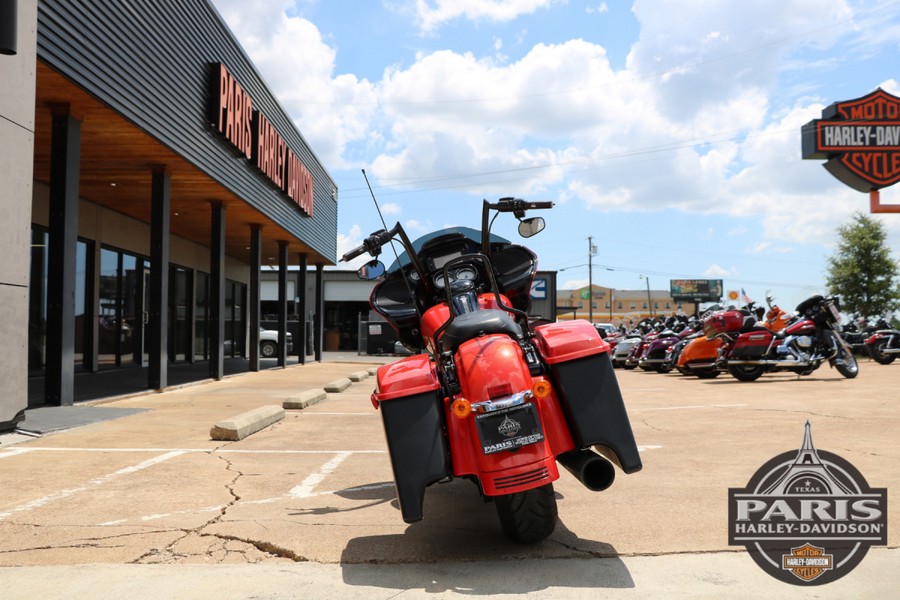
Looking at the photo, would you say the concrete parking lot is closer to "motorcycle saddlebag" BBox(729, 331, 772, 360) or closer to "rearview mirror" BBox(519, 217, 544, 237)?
"rearview mirror" BBox(519, 217, 544, 237)

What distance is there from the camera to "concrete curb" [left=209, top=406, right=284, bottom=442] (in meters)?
7.56

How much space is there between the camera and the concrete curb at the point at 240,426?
7559mm

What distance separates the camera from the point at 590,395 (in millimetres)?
3461

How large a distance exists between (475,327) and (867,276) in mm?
48911

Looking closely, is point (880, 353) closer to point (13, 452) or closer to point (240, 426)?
point (240, 426)

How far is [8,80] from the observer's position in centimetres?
761

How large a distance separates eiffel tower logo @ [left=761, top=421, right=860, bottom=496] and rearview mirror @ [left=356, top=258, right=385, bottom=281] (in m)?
2.70

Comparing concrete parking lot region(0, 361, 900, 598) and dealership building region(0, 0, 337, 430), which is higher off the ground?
dealership building region(0, 0, 337, 430)

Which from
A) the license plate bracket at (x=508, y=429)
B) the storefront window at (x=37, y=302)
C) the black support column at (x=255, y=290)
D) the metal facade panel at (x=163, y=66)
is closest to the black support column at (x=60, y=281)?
the metal facade panel at (x=163, y=66)

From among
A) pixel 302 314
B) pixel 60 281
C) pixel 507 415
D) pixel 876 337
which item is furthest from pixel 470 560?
pixel 302 314

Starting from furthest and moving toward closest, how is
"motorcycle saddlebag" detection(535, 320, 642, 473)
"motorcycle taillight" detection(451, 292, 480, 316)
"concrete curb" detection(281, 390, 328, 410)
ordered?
"concrete curb" detection(281, 390, 328, 410), "motorcycle taillight" detection(451, 292, 480, 316), "motorcycle saddlebag" detection(535, 320, 642, 473)

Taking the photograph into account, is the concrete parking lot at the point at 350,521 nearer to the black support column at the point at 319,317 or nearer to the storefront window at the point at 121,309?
the storefront window at the point at 121,309

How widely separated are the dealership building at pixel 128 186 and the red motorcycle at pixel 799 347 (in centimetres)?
1085

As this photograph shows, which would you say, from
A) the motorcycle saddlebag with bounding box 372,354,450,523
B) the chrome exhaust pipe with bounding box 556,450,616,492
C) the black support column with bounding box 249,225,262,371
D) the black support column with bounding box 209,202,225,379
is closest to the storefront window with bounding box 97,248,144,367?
the black support column with bounding box 249,225,262,371
